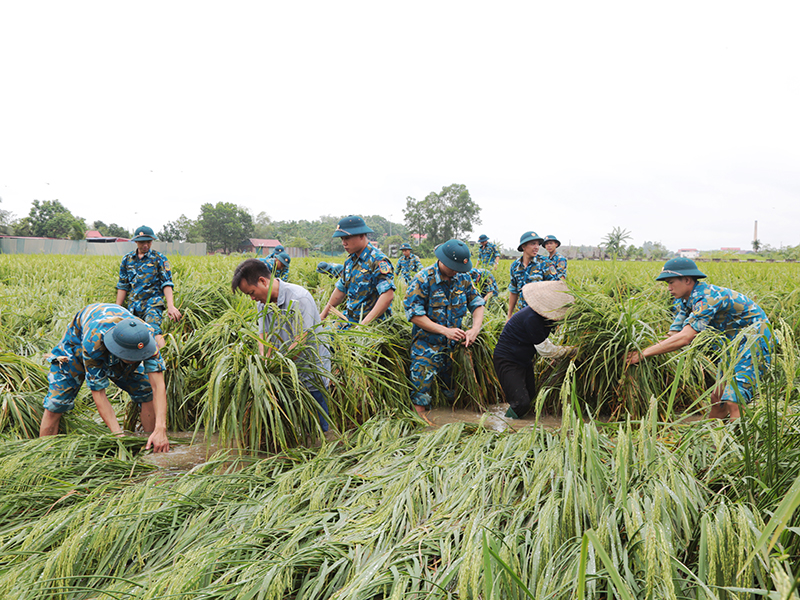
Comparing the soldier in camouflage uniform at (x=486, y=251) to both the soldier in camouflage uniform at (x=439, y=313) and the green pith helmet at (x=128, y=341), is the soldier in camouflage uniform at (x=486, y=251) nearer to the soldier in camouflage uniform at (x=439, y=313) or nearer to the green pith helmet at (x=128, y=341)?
the soldier in camouflage uniform at (x=439, y=313)

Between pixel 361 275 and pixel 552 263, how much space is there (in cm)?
325

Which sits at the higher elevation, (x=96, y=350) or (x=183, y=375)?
(x=96, y=350)

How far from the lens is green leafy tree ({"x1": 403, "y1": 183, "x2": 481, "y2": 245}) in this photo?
59844mm

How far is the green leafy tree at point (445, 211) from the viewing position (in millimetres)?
59844

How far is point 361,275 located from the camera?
4020 mm

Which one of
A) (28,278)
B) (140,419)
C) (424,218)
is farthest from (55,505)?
(424,218)

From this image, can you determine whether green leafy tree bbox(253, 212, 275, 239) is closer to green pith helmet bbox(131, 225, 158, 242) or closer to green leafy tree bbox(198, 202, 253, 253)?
green leafy tree bbox(198, 202, 253, 253)

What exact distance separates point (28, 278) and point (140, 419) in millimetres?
8191

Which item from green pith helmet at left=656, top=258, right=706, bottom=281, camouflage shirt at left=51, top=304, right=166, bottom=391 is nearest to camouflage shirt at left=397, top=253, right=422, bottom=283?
green pith helmet at left=656, top=258, right=706, bottom=281

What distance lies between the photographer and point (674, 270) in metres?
3.22

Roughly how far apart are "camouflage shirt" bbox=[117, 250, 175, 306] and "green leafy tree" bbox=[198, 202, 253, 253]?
194ft

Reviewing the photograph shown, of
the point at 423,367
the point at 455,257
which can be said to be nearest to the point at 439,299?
the point at 455,257

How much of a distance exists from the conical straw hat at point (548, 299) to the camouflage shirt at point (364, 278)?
3.86 feet

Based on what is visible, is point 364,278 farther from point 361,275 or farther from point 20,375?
point 20,375
